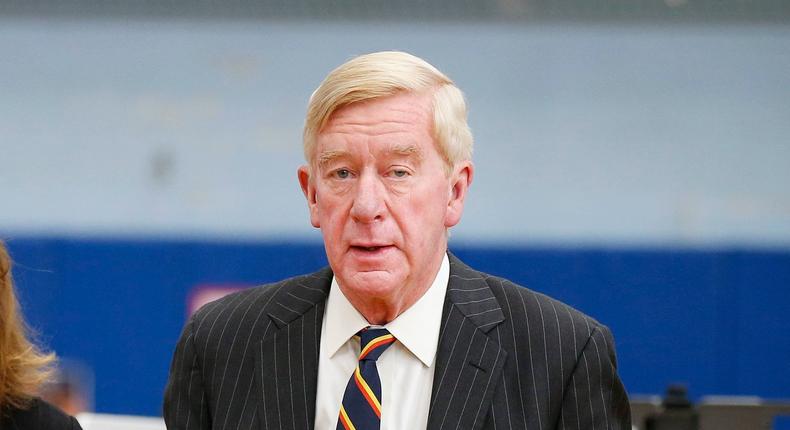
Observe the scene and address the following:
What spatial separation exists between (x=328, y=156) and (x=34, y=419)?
84cm

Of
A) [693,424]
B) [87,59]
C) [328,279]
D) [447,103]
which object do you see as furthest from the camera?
[87,59]

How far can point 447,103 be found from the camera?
1799 millimetres

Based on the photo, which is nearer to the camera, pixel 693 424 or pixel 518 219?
pixel 693 424

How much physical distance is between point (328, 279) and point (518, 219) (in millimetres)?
4358

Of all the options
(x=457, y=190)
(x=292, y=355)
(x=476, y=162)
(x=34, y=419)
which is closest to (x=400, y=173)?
(x=457, y=190)

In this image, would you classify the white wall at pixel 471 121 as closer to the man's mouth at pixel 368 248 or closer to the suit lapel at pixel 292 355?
the suit lapel at pixel 292 355

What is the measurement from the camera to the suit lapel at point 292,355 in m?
1.80

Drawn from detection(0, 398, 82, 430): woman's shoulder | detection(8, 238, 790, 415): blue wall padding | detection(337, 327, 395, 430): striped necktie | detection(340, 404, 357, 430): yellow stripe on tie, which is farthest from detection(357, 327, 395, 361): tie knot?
detection(8, 238, 790, 415): blue wall padding

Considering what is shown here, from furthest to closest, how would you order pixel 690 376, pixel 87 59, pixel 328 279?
pixel 87 59
pixel 690 376
pixel 328 279

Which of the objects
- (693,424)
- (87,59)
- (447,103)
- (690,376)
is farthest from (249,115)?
(447,103)

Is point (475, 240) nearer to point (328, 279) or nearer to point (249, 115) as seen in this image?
point (249, 115)

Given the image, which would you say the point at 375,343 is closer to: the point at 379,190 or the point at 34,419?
the point at 379,190

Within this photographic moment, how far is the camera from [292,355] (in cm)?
187

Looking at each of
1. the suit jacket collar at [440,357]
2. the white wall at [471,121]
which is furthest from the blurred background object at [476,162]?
the suit jacket collar at [440,357]
